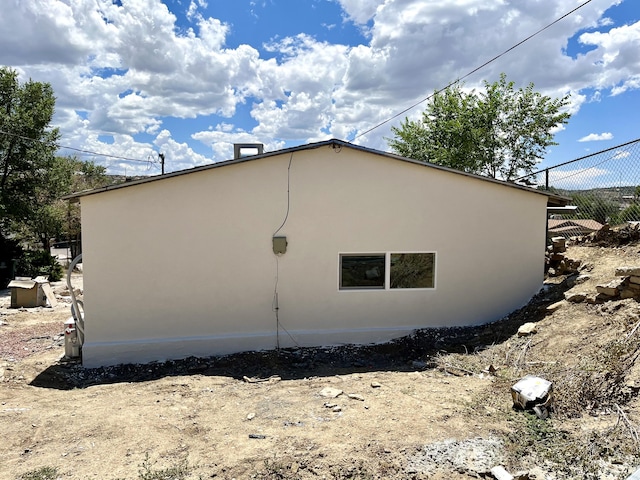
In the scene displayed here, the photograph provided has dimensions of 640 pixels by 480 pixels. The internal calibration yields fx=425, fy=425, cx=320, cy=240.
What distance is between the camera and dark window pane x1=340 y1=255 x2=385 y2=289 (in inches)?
348

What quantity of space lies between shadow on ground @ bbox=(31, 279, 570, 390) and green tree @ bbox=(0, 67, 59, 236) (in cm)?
1313

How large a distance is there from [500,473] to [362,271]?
526cm

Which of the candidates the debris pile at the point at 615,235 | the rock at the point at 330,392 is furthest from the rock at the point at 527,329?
the rock at the point at 330,392

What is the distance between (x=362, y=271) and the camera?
29.4ft

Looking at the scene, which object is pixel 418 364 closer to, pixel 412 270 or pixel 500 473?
pixel 412 270

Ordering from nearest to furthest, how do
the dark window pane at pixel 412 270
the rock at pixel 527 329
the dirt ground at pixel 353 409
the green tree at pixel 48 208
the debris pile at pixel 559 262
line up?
the dirt ground at pixel 353 409 < the rock at pixel 527 329 < the dark window pane at pixel 412 270 < the debris pile at pixel 559 262 < the green tree at pixel 48 208

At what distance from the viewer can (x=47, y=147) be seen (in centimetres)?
1883

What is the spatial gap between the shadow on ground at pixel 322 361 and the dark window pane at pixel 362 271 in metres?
1.29

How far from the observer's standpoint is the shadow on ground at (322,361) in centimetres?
757

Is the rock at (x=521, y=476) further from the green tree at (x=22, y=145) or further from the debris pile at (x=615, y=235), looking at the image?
the green tree at (x=22, y=145)

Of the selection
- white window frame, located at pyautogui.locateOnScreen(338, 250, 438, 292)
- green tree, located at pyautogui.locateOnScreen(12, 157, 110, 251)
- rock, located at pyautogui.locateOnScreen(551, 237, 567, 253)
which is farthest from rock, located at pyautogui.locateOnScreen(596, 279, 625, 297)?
green tree, located at pyautogui.locateOnScreen(12, 157, 110, 251)

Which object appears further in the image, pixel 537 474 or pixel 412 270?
pixel 412 270

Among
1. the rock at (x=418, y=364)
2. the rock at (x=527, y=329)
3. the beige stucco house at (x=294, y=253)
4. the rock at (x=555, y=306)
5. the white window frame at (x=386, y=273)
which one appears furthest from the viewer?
the white window frame at (x=386, y=273)

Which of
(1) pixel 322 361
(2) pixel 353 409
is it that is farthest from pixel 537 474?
(1) pixel 322 361
